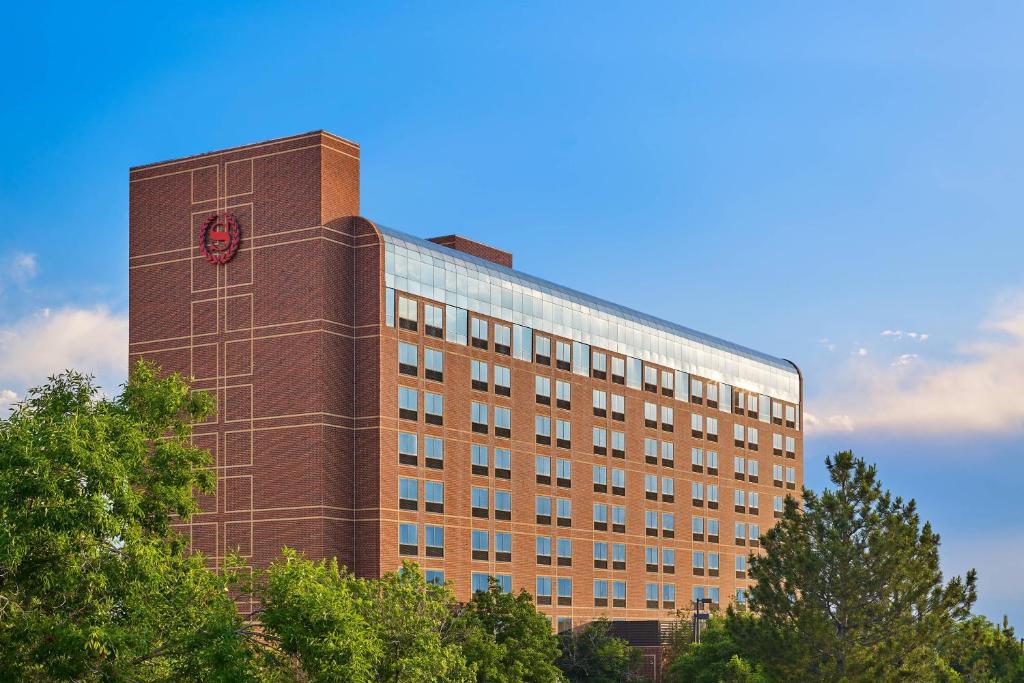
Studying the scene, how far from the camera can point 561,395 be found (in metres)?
109

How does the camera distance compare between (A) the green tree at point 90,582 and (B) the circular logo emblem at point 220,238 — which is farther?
(B) the circular logo emblem at point 220,238

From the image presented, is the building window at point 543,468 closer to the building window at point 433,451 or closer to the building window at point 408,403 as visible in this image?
the building window at point 433,451

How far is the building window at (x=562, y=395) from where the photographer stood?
10862 cm

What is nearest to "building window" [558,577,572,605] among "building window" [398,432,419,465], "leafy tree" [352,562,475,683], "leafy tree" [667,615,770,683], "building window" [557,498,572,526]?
"building window" [557,498,572,526]

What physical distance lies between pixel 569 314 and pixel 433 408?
18877mm

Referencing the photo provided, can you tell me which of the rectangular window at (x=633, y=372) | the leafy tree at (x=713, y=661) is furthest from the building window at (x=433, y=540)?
the rectangular window at (x=633, y=372)

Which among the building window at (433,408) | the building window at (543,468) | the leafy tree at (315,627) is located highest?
the building window at (433,408)

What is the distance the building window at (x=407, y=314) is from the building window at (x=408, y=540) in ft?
39.6

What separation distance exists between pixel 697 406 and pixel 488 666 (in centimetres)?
5709

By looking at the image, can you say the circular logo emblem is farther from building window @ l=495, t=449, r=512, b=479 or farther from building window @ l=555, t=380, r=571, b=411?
building window @ l=555, t=380, r=571, b=411

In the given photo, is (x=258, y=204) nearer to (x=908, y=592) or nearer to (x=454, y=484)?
(x=454, y=484)

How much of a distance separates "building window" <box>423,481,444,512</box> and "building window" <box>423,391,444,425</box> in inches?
151

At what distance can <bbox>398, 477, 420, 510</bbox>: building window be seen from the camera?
92562 mm

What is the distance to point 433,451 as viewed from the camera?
314ft
